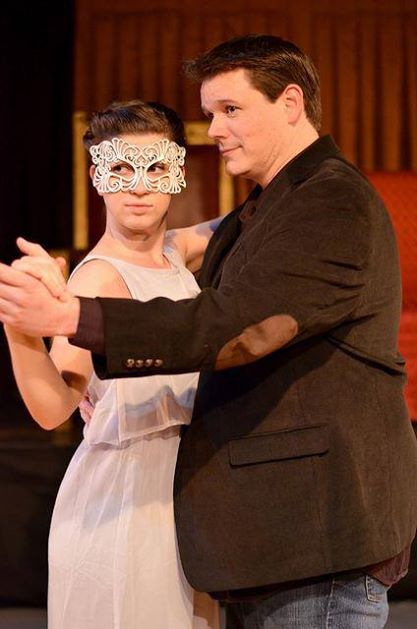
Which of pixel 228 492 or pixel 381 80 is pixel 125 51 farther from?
pixel 228 492

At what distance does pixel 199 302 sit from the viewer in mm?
1452

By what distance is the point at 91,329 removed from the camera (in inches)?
55.5

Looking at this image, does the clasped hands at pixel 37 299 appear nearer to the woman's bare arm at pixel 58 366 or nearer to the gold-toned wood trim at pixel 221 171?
the woman's bare arm at pixel 58 366

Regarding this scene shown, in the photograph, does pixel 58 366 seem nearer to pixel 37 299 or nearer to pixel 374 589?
pixel 37 299

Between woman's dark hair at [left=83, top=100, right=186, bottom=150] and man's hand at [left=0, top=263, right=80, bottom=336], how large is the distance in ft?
2.36

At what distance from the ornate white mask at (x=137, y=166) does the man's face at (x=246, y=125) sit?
260mm

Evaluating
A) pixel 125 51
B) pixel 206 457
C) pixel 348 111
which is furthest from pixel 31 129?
pixel 206 457

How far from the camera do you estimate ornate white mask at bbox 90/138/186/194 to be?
6.59 feet

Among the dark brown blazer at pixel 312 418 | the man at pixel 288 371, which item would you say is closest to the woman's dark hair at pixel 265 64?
the man at pixel 288 371

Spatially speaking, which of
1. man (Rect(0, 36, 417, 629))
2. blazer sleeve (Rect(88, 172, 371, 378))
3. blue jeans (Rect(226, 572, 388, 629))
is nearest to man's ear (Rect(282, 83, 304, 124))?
man (Rect(0, 36, 417, 629))

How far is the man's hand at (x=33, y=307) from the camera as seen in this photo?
1.38 m

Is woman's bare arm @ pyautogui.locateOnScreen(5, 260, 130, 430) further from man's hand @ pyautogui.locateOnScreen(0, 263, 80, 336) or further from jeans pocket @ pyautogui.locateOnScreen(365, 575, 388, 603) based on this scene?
jeans pocket @ pyautogui.locateOnScreen(365, 575, 388, 603)

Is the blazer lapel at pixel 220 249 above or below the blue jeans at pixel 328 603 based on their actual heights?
above

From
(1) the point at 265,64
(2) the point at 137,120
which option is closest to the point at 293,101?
(1) the point at 265,64
